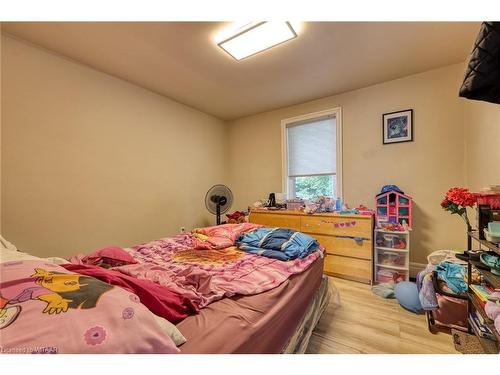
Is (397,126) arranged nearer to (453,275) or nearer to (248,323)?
(453,275)

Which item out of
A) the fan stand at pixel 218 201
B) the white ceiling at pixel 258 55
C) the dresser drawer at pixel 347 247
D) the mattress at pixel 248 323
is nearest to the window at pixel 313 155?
the white ceiling at pixel 258 55

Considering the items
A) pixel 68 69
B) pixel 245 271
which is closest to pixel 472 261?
pixel 245 271

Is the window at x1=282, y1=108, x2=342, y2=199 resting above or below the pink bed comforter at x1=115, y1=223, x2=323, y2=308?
above

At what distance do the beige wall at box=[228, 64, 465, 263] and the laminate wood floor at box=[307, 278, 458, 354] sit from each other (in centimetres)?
110

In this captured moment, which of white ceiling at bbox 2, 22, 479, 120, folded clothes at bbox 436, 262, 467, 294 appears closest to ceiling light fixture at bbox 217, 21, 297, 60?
white ceiling at bbox 2, 22, 479, 120

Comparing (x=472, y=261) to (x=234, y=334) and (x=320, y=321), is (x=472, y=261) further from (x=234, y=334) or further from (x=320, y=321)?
(x=234, y=334)

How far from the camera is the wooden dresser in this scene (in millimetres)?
2414

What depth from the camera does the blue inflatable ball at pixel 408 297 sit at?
1828 millimetres

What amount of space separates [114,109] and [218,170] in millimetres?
1935

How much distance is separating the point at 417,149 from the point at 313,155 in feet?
4.26

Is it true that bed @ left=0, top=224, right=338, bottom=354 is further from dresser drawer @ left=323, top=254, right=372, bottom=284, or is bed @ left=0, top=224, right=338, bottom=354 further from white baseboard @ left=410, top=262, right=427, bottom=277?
white baseboard @ left=410, top=262, right=427, bottom=277

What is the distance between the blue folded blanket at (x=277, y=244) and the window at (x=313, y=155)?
5.45 ft

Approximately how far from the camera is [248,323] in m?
0.85

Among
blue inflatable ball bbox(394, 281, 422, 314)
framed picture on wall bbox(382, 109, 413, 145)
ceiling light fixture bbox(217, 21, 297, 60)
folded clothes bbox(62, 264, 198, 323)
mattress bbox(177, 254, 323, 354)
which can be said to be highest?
ceiling light fixture bbox(217, 21, 297, 60)
